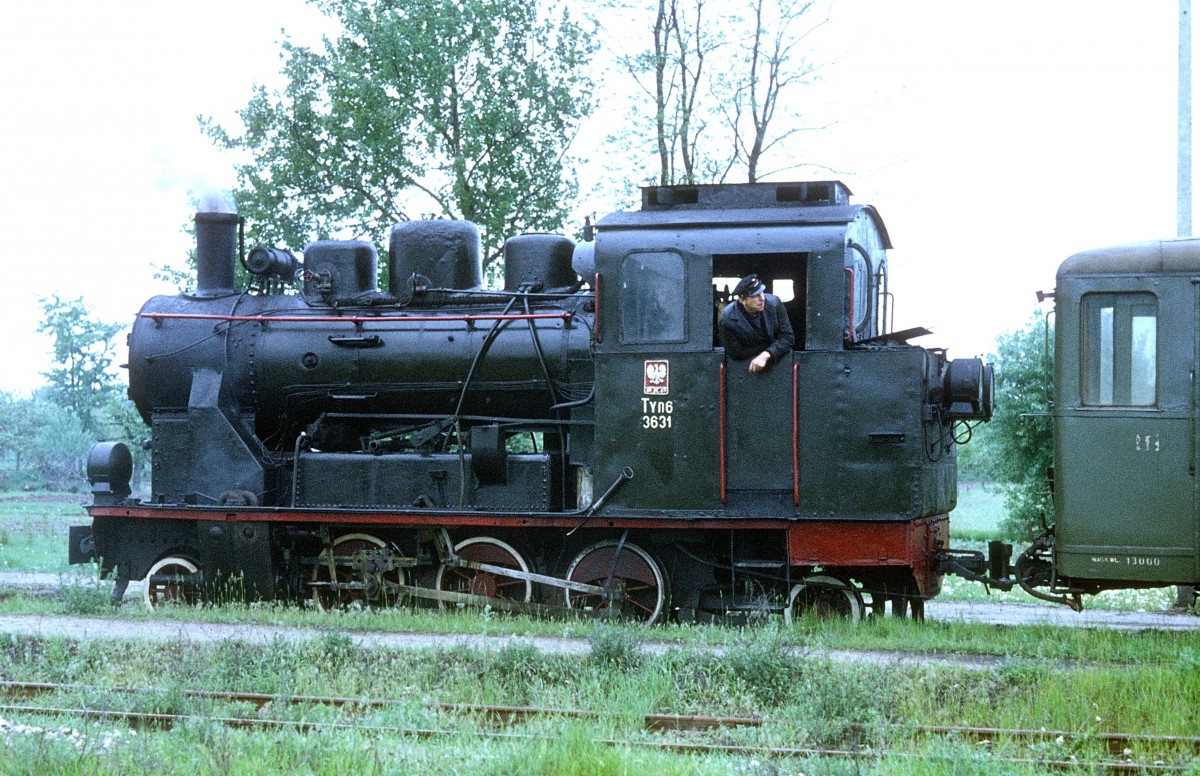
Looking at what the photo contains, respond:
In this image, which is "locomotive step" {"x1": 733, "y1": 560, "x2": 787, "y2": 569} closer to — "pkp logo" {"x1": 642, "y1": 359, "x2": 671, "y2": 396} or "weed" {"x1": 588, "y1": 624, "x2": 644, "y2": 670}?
"pkp logo" {"x1": 642, "y1": 359, "x2": 671, "y2": 396}

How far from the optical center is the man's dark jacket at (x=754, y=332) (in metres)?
9.64

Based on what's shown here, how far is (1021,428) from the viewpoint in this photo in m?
19.9

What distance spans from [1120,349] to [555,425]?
16.0 ft

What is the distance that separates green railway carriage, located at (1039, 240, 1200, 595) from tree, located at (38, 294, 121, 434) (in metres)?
41.8

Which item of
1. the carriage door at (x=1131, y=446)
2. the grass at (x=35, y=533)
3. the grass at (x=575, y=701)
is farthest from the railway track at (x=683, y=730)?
the grass at (x=35, y=533)

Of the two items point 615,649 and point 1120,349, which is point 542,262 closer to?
point 615,649

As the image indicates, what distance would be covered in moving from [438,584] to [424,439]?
4.46ft

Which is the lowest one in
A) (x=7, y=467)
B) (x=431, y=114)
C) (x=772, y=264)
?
(x=7, y=467)

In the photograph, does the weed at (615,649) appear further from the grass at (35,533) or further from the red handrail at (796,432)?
the grass at (35,533)

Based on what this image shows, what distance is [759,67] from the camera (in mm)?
21531

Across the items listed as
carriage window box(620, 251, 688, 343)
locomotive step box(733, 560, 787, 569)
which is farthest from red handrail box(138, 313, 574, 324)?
locomotive step box(733, 560, 787, 569)

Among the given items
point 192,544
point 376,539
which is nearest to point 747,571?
point 376,539

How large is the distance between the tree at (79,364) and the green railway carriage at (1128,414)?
41.8m

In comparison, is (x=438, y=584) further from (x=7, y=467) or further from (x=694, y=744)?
(x=7, y=467)
